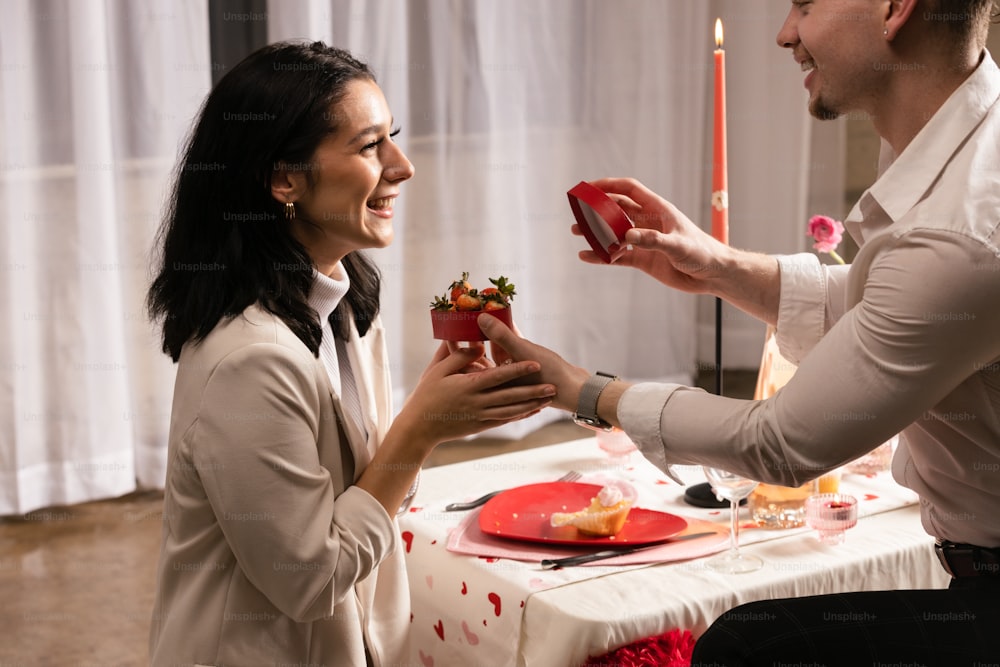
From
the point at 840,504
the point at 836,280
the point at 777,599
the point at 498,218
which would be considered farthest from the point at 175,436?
the point at 498,218

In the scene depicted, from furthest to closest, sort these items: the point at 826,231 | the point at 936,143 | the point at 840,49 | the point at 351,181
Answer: the point at 826,231, the point at 351,181, the point at 840,49, the point at 936,143

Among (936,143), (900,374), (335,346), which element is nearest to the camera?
(900,374)

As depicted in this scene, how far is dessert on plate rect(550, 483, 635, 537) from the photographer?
1622 millimetres

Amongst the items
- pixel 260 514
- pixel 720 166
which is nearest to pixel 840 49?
pixel 720 166

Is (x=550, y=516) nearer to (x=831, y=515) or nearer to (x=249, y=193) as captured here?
(x=831, y=515)

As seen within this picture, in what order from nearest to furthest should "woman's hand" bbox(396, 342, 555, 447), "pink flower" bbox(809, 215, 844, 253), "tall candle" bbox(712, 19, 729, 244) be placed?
"woman's hand" bbox(396, 342, 555, 447) → "tall candle" bbox(712, 19, 729, 244) → "pink flower" bbox(809, 215, 844, 253)

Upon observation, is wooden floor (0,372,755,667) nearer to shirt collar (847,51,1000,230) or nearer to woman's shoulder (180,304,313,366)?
woman's shoulder (180,304,313,366)

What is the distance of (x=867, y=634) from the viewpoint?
4.38 ft

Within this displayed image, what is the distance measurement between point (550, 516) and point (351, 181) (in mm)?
606

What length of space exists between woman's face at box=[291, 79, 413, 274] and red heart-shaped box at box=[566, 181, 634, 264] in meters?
0.27

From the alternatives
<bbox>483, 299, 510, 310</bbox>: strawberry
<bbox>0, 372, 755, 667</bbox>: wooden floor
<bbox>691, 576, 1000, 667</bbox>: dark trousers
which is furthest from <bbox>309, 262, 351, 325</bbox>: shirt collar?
<bbox>0, 372, 755, 667</bbox>: wooden floor

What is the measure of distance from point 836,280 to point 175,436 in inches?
43.3

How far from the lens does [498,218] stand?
433cm

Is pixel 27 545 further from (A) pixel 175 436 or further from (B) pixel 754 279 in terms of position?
(B) pixel 754 279
